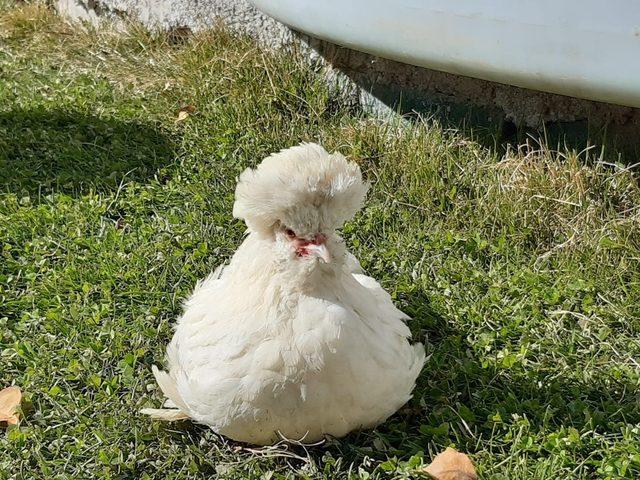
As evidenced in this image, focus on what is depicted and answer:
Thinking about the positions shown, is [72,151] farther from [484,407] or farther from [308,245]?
[484,407]

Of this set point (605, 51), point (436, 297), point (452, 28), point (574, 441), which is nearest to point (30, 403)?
point (436, 297)

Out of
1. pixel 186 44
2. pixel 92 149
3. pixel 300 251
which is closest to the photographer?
pixel 300 251

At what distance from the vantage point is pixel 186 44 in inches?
184

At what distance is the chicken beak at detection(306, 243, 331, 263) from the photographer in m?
2.17

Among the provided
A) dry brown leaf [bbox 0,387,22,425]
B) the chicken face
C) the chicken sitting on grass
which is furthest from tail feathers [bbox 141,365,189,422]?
the chicken face

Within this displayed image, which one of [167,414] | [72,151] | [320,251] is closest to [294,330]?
[320,251]

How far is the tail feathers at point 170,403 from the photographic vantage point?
2543 mm

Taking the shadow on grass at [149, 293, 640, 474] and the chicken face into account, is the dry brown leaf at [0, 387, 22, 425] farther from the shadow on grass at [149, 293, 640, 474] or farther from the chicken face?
the chicken face

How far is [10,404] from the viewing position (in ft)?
8.87

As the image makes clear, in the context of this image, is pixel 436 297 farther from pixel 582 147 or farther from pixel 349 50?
pixel 349 50

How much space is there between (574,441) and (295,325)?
93 cm

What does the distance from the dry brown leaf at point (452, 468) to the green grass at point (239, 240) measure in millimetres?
57

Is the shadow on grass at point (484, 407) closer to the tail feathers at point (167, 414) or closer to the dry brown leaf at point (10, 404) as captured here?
the tail feathers at point (167, 414)

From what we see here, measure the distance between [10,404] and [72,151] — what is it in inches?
66.0
